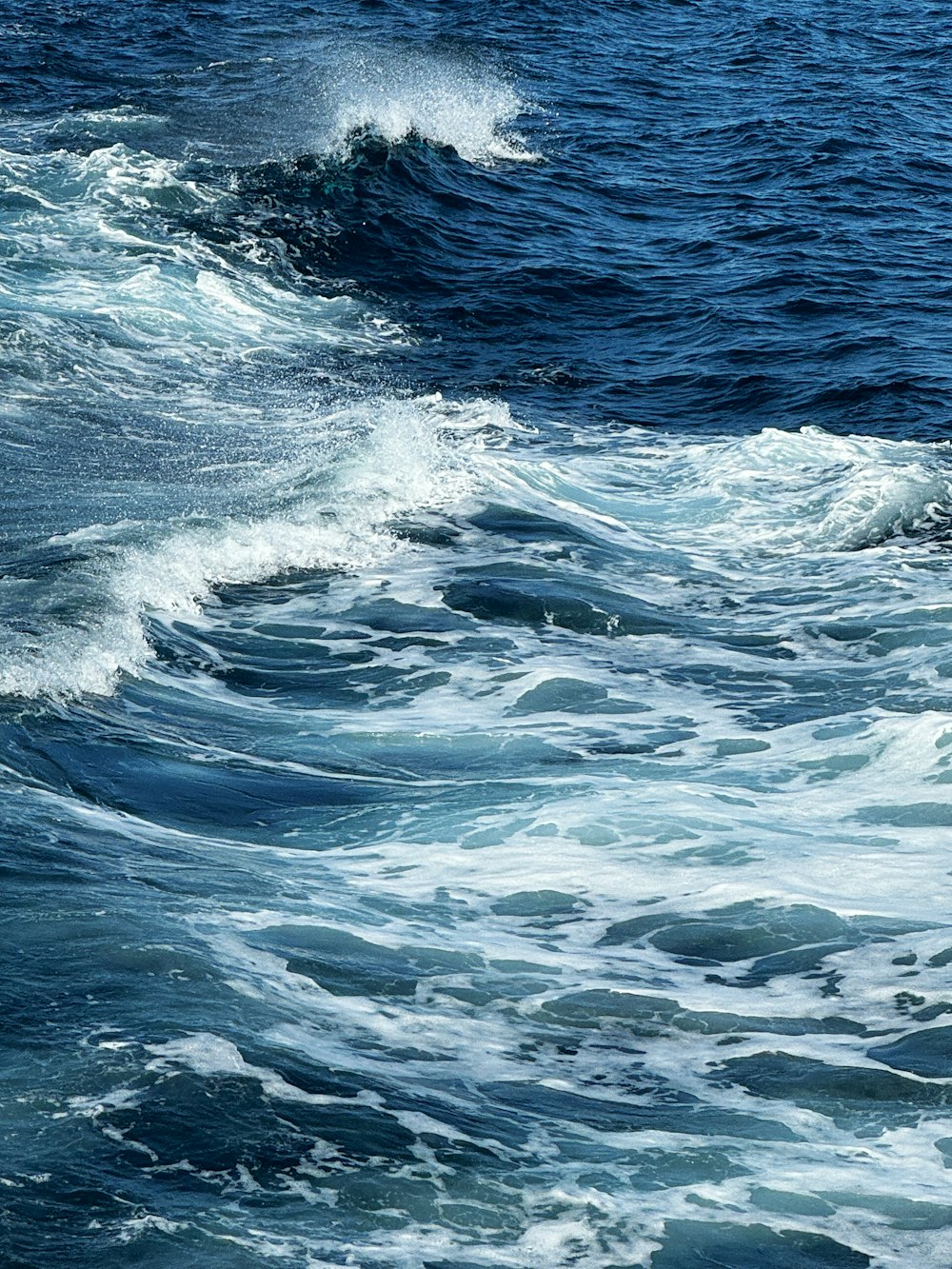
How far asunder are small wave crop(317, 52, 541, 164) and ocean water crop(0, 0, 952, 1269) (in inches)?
9.1

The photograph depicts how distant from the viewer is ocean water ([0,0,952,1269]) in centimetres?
556

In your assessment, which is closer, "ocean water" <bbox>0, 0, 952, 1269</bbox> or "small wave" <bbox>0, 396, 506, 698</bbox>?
"ocean water" <bbox>0, 0, 952, 1269</bbox>

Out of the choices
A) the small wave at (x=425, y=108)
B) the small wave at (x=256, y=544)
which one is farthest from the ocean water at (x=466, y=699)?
the small wave at (x=425, y=108)

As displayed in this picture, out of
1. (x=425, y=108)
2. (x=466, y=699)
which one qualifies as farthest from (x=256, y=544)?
(x=425, y=108)

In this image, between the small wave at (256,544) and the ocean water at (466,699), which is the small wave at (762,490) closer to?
the ocean water at (466,699)

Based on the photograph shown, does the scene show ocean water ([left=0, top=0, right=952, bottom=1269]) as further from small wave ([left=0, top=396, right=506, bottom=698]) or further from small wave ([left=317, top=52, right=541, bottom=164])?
small wave ([left=317, top=52, right=541, bottom=164])

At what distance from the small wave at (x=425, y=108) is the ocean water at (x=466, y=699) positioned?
0.76 feet

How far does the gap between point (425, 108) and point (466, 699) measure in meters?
16.8

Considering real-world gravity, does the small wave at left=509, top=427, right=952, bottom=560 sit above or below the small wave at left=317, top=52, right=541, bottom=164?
below

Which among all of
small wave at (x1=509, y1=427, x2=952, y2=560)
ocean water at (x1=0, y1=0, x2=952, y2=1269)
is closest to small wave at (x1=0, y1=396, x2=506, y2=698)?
ocean water at (x1=0, y1=0, x2=952, y2=1269)

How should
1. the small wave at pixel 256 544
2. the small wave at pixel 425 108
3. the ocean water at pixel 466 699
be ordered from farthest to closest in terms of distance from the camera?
the small wave at pixel 425 108 → the small wave at pixel 256 544 → the ocean water at pixel 466 699

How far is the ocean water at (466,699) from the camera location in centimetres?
556

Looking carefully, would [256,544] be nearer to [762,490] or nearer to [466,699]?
[466,699]

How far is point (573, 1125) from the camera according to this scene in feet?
19.2
